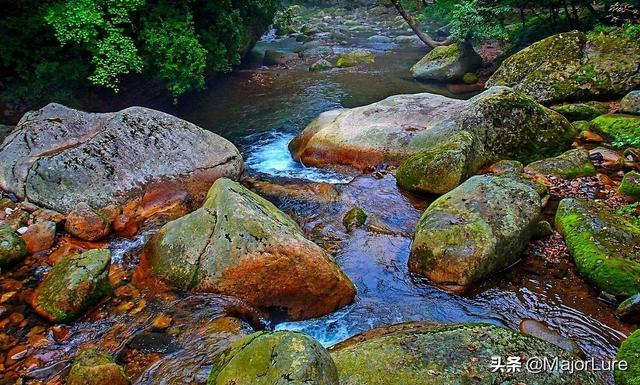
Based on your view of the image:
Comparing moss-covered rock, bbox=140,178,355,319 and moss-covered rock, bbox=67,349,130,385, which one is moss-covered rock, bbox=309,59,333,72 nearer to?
moss-covered rock, bbox=140,178,355,319

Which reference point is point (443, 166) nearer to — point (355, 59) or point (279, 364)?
point (279, 364)

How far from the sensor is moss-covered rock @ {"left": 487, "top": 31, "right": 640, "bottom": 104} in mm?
11797

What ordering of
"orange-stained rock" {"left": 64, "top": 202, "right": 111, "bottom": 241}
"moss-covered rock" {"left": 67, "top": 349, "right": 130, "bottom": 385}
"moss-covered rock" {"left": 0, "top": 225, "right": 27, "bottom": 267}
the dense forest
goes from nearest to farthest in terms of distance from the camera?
"moss-covered rock" {"left": 67, "top": 349, "right": 130, "bottom": 385}, "moss-covered rock" {"left": 0, "top": 225, "right": 27, "bottom": 267}, "orange-stained rock" {"left": 64, "top": 202, "right": 111, "bottom": 241}, the dense forest

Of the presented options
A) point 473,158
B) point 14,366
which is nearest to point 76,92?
point 14,366

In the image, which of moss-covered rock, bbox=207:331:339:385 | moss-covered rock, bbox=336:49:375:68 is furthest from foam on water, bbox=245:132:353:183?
moss-covered rock, bbox=336:49:375:68

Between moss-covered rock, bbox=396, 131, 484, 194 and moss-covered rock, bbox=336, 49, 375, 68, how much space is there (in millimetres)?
12914

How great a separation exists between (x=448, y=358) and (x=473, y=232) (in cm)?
250

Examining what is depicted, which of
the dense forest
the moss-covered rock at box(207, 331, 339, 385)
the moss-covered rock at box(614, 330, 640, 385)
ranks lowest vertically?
the moss-covered rock at box(614, 330, 640, 385)

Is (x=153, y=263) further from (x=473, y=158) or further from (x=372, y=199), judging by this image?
(x=473, y=158)

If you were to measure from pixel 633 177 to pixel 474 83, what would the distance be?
10046 mm

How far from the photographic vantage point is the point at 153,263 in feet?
20.0

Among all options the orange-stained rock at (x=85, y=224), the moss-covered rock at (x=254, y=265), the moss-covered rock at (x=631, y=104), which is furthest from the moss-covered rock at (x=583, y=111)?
the orange-stained rock at (x=85, y=224)

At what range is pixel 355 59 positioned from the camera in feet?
70.0

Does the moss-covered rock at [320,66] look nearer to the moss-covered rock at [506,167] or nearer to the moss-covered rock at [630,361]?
the moss-covered rock at [506,167]
